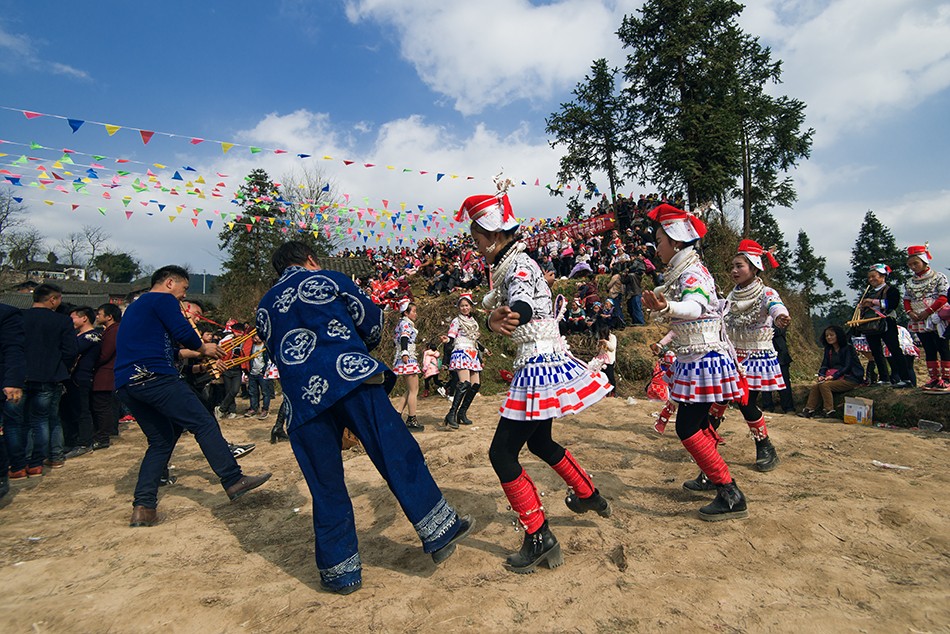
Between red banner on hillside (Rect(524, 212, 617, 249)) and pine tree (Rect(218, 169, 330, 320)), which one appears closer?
red banner on hillside (Rect(524, 212, 617, 249))

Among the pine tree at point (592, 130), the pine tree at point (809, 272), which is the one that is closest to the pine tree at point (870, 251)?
the pine tree at point (809, 272)

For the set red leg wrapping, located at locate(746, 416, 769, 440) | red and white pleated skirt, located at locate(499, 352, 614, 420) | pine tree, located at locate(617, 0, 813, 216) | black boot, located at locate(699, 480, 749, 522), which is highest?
pine tree, located at locate(617, 0, 813, 216)

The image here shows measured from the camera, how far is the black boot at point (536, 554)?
284 cm

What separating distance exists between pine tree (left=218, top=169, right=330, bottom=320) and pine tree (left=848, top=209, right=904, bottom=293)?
3765 centimetres

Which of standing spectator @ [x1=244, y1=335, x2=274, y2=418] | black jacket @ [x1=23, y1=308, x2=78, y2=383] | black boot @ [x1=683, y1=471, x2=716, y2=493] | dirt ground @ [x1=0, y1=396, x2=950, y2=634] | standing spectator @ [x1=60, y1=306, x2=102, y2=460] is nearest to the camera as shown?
dirt ground @ [x1=0, y1=396, x2=950, y2=634]

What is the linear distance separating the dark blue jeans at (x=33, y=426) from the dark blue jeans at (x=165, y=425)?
8.63ft

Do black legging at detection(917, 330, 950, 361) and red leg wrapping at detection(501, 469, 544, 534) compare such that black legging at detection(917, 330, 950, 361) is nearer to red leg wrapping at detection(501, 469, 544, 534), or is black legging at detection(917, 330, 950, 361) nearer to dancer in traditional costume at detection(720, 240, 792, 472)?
dancer in traditional costume at detection(720, 240, 792, 472)

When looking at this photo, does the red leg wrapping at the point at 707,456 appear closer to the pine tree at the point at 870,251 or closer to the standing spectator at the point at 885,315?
the standing spectator at the point at 885,315

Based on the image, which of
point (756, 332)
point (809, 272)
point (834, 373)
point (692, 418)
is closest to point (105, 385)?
point (692, 418)

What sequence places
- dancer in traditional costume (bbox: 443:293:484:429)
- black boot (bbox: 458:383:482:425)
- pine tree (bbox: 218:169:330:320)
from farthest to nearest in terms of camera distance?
pine tree (bbox: 218:169:330:320)
black boot (bbox: 458:383:482:425)
dancer in traditional costume (bbox: 443:293:484:429)

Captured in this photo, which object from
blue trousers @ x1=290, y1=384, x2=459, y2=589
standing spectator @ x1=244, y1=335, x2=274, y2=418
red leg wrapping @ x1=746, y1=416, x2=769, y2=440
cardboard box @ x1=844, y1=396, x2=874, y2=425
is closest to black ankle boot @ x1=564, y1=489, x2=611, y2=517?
blue trousers @ x1=290, y1=384, x2=459, y2=589

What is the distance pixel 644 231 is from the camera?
655 inches

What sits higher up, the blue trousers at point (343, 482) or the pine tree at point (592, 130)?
the pine tree at point (592, 130)

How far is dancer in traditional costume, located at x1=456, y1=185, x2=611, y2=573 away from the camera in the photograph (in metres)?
2.86
